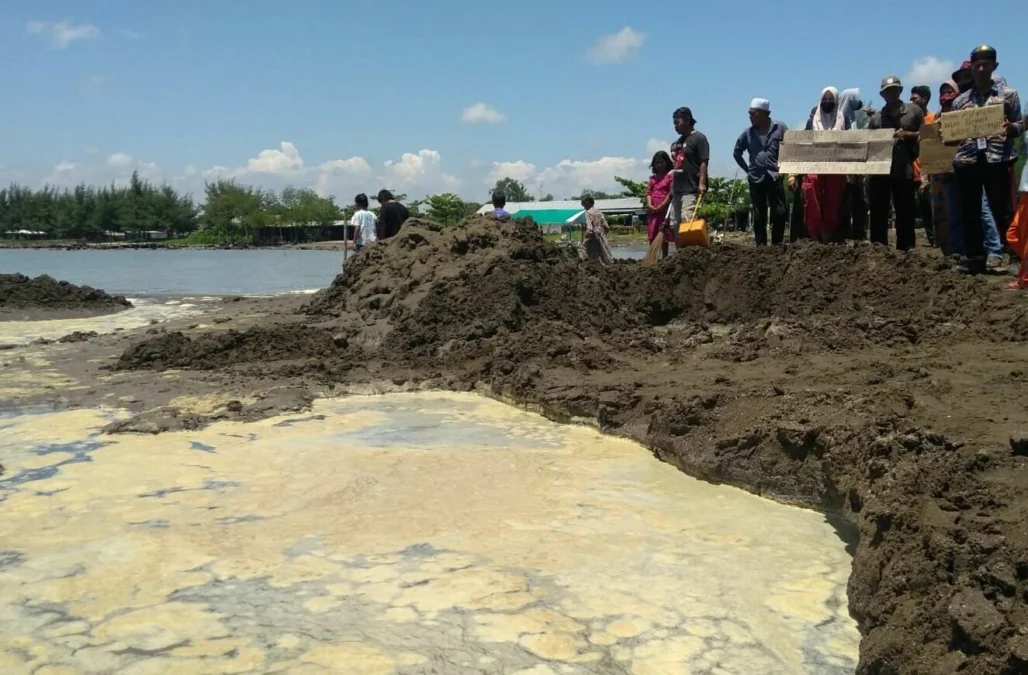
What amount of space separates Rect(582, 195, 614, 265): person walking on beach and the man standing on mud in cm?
258

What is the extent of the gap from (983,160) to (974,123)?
1.13 feet

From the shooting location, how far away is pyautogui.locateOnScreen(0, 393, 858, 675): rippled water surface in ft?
8.87

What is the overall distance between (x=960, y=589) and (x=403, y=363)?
566 cm

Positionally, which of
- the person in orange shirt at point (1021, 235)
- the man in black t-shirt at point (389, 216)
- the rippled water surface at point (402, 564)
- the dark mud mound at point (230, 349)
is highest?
the man in black t-shirt at point (389, 216)

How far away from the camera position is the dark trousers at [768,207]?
9250mm

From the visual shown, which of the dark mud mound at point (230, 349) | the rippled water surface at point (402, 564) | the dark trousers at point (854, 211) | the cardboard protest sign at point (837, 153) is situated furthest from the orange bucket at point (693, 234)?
the rippled water surface at point (402, 564)

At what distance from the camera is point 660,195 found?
1043 cm

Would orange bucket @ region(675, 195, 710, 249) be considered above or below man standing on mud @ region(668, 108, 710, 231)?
below

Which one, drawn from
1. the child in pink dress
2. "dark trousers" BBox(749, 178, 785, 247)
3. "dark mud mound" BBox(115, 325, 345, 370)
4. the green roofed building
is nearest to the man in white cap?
"dark trousers" BBox(749, 178, 785, 247)

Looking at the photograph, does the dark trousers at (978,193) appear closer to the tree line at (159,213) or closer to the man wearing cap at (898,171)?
the man wearing cap at (898,171)

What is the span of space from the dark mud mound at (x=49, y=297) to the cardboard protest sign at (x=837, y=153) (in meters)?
10.6

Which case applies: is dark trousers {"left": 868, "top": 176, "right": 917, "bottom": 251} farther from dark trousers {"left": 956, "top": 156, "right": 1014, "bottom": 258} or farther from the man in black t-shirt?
the man in black t-shirt

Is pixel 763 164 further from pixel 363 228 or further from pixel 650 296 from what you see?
pixel 363 228

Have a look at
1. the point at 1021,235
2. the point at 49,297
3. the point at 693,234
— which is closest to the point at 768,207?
the point at 693,234
